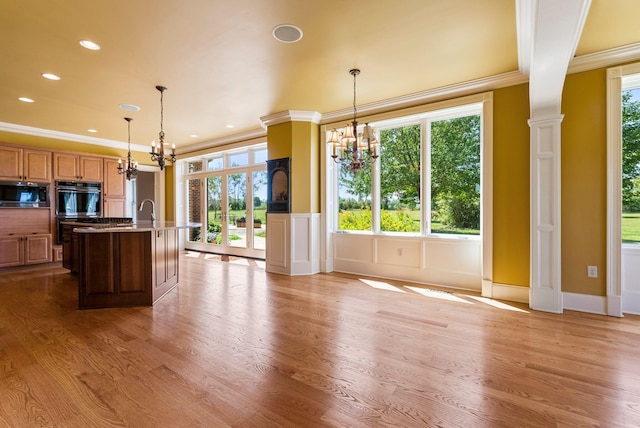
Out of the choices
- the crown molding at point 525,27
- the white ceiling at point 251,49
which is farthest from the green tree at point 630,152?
the crown molding at point 525,27

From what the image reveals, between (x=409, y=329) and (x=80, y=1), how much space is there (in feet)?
13.4

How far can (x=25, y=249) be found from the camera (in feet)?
18.4

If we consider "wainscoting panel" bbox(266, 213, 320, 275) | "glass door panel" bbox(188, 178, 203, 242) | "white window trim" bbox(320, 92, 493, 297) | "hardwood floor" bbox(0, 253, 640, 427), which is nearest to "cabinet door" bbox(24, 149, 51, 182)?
"glass door panel" bbox(188, 178, 203, 242)

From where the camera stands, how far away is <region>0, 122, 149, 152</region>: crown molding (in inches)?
231

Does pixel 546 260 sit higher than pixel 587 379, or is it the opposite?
pixel 546 260

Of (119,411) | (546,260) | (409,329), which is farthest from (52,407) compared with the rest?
(546,260)

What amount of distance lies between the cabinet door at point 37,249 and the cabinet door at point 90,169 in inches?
54.9

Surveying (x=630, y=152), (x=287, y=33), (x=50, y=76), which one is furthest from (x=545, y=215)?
(x=50, y=76)

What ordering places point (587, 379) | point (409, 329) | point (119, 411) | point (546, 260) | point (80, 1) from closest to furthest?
point (119, 411) < point (587, 379) < point (80, 1) < point (409, 329) < point (546, 260)

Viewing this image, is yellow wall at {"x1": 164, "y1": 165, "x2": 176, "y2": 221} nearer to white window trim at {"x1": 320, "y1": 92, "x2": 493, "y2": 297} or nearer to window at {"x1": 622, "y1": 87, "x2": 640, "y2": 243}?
white window trim at {"x1": 320, "y1": 92, "x2": 493, "y2": 297}

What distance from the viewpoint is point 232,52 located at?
10.6 ft

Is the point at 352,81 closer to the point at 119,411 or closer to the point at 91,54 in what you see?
the point at 91,54

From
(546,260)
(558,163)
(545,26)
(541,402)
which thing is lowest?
(541,402)

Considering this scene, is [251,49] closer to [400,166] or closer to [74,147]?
[400,166]
